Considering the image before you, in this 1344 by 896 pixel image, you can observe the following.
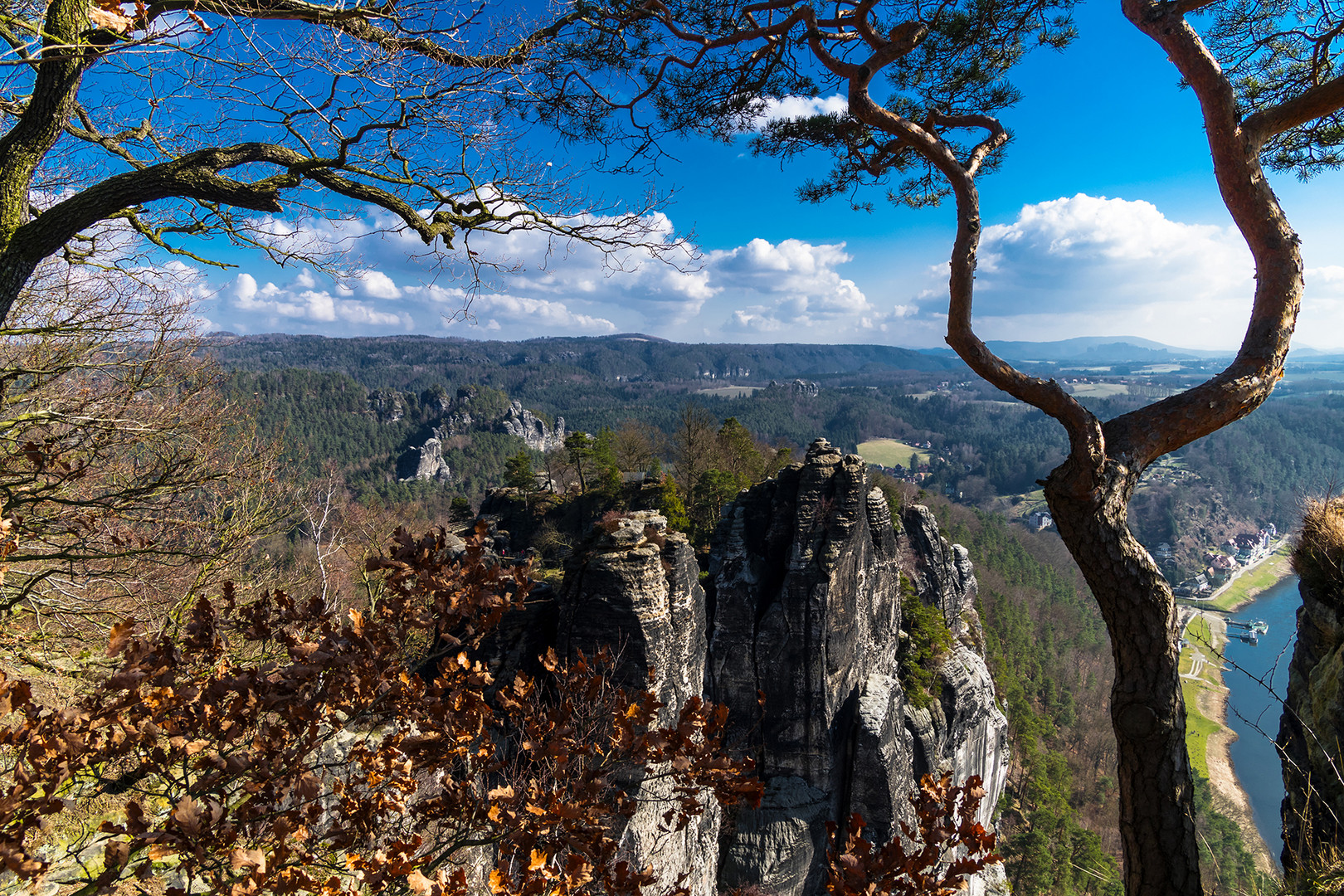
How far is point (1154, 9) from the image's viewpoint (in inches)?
168

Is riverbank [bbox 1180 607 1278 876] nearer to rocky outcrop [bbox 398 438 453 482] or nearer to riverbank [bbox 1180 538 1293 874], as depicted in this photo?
riverbank [bbox 1180 538 1293 874]

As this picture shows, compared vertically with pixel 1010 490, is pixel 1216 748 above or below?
below

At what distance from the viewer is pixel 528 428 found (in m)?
152

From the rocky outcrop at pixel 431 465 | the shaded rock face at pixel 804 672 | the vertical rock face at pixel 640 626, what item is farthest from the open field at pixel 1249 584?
the rocky outcrop at pixel 431 465

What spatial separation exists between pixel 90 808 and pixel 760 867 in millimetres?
16145

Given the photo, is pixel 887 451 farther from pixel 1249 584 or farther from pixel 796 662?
pixel 796 662

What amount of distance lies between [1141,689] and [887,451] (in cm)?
16419

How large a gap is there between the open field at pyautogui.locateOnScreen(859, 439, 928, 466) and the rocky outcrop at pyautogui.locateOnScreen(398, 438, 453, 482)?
9475cm

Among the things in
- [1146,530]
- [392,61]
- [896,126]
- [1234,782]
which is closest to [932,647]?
[896,126]

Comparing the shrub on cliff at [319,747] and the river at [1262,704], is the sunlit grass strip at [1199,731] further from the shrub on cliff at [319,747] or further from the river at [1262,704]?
the shrub on cliff at [319,747]

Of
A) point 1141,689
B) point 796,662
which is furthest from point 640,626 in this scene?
point 1141,689

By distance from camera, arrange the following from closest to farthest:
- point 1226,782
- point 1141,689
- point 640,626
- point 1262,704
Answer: point 1141,689
point 640,626
point 1226,782
point 1262,704

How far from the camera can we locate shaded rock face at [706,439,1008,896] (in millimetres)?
17328

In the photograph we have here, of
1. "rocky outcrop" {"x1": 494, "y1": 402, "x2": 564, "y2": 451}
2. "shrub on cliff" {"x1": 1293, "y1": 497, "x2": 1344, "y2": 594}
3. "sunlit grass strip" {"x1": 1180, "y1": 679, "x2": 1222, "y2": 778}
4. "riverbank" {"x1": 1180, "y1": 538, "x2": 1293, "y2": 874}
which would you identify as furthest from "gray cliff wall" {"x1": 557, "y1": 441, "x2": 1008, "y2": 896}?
"rocky outcrop" {"x1": 494, "y1": 402, "x2": 564, "y2": 451}
